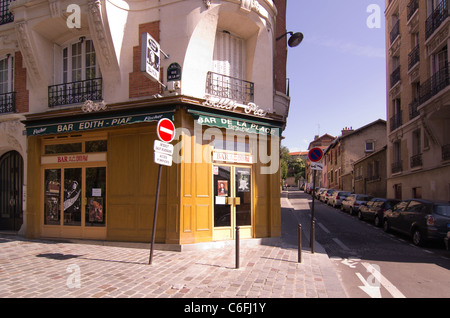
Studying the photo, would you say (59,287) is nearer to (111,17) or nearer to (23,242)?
(23,242)

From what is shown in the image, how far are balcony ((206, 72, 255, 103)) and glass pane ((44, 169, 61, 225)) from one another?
19.6 ft

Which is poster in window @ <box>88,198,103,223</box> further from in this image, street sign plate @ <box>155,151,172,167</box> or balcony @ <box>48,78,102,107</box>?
street sign plate @ <box>155,151,172,167</box>

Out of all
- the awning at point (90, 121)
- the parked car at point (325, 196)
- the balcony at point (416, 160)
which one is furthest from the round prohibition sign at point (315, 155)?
the parked car at point (325, 196)

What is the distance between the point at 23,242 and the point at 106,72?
19.7 feet

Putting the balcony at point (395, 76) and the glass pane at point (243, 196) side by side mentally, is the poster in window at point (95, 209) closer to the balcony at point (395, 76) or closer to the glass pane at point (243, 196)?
the glass pane at point (243, 196)

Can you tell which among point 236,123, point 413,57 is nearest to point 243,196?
point 236,123

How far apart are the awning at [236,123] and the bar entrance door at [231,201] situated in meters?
1.27

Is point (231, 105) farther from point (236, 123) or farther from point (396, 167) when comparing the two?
point (396, 167)

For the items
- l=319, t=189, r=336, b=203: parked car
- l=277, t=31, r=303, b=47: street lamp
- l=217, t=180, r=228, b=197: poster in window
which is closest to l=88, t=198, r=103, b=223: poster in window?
l=217, t=180, r=228, b=197: poster in window

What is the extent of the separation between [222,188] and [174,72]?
3.72m

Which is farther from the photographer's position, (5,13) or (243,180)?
(5,13)

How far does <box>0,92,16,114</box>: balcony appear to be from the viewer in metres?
11.0

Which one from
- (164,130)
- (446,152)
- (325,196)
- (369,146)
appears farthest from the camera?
(369,146)

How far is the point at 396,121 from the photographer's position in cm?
2300
